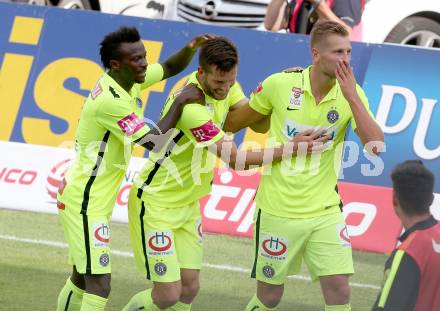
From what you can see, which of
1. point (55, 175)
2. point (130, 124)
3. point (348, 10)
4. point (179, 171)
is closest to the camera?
point (130, 124)

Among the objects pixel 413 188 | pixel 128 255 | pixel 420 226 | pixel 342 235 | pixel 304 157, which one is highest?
pixel 413 188

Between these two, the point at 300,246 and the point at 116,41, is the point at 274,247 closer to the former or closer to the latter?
the point at 300,246

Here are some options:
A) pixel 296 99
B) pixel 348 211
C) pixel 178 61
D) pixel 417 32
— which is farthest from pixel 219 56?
pixel 417 32

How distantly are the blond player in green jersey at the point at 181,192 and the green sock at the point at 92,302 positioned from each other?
0.41 metres

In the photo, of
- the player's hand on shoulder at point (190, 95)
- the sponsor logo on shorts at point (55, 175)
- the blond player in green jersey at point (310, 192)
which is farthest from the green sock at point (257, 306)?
the sponsor logo on shorts at point (55, 175)

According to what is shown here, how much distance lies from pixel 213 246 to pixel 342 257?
3.79 m

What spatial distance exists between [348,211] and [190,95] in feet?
13.4

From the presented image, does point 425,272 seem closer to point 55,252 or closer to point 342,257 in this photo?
point 342,257

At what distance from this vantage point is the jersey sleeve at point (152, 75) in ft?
27.7

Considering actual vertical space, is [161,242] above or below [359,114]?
below

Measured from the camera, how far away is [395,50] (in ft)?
38.1

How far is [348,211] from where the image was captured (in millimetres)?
11438

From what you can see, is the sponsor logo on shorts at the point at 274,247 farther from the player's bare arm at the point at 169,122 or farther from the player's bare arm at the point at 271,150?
the player's bare arm at the point at 169,122

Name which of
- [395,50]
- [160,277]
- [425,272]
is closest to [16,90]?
[395,50]
